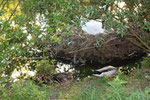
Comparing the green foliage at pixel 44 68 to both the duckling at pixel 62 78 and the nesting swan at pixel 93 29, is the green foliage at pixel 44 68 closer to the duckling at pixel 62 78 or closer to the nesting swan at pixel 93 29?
the duckling at pixel 62 78

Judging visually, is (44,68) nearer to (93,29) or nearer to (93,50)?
(93,50)

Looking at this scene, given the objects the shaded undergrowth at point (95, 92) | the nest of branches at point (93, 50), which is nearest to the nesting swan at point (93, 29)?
the nest of branches at point (93, 50)

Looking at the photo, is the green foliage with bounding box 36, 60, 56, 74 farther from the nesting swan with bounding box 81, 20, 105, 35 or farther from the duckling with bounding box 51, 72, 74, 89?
the nesting swan with bounding box 81, 20, 105, 35

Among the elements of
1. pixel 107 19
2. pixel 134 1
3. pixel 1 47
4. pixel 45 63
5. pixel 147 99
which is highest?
pixel 134 1

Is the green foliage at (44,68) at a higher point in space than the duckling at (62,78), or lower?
higher

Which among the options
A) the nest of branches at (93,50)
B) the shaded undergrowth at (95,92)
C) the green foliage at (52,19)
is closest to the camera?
the shaded undergrowth at (95,92)

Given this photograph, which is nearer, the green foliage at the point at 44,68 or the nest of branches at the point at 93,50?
the green foliage at the point at 44,68

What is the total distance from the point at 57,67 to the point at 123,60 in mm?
2364

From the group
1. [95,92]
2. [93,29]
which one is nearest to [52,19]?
[95,92]

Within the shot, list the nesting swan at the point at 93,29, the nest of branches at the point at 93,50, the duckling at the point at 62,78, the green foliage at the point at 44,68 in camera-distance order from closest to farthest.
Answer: the duckling at the point at 62,78
the green foliage at the point at 44,68
the nest of branches at the point at 93,50
the nesting swan at the point at 93,29

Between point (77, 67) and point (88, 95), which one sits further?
point (77, 67)

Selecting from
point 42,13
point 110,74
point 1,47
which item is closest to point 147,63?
point 110,74

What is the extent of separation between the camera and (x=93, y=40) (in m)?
6.90

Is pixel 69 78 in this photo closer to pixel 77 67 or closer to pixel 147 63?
pixel 77 67
